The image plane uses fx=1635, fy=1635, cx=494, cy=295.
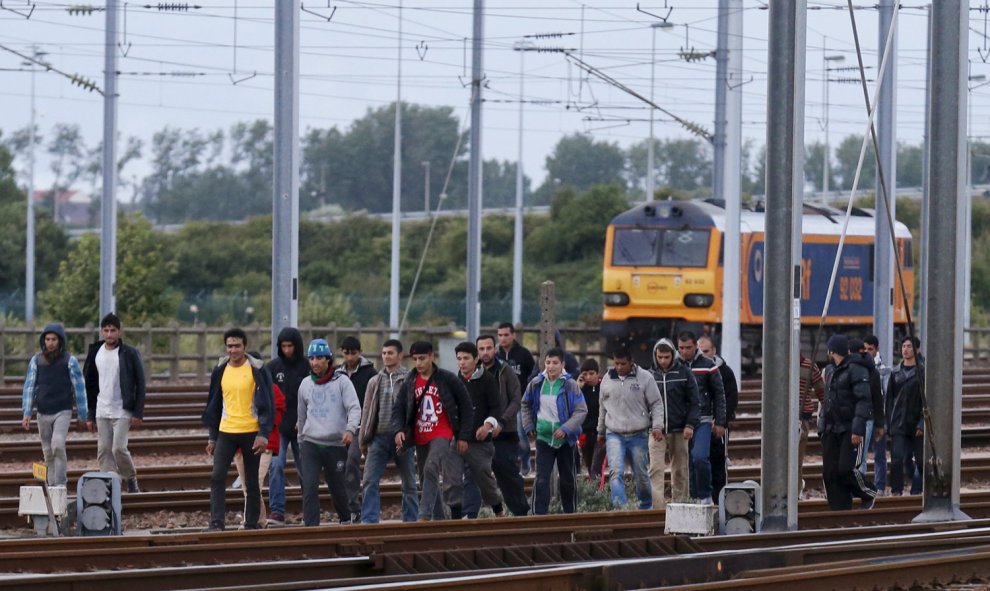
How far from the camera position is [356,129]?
4486 inches

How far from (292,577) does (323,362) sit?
3.61 m

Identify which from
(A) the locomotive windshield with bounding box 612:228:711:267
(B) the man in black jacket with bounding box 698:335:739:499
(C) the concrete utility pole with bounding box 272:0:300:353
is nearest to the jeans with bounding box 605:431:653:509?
(B) the man in black jacket with bounding box 698:335:739:499

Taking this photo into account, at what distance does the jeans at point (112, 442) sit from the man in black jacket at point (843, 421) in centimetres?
633

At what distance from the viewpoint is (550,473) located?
574 inches

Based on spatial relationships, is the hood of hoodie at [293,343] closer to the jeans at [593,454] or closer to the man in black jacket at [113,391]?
the man in black jacket at [113,391]

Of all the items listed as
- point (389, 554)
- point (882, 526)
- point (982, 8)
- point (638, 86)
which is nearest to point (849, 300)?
point (982, 8)

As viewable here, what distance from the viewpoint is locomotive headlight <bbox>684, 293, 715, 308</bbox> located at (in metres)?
32.2

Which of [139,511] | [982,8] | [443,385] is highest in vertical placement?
[982,8]

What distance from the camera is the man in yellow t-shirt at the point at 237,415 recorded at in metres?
13.6

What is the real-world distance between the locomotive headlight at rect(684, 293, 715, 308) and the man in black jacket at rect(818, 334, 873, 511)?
17.3 metres

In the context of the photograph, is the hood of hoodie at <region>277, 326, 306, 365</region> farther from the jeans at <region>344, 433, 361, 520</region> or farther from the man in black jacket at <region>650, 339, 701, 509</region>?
the man in black jacket at <region>650, 339, 701, 509</region>

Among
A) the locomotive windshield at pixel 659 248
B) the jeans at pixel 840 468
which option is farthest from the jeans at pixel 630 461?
the locomotive windshield at pixel 659 248

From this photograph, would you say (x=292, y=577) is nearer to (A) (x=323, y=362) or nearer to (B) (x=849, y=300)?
(A) (x=323, y=362)

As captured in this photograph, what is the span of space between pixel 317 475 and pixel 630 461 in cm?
291
